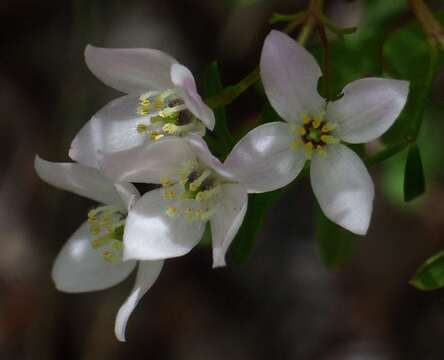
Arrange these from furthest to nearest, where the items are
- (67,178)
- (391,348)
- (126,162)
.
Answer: (391,348) → (67,178) → (126,162)

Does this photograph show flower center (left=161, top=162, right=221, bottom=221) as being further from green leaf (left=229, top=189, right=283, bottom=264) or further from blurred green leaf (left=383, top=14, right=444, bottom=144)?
blurred green leaf (left=383, top=14, right=444, bottom=144)

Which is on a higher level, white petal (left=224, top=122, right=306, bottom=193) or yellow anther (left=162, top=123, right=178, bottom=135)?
yellow anther (left=162, top=123, right=178, bottom=135)

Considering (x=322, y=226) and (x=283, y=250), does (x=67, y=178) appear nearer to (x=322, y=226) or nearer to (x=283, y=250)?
(x=322, y=226)

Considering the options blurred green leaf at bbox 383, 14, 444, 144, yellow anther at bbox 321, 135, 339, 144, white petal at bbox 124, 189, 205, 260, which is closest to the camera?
white petal at bbox 124, 189, 205, 260

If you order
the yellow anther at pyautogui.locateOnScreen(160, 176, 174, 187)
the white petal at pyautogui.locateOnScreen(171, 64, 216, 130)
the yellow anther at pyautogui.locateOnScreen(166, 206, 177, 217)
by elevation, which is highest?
the white petal at pyautogui.locateOnScreen(171, 64, 216, 130)

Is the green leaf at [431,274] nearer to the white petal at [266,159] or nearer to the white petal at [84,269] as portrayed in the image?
the white petal at [266,159]

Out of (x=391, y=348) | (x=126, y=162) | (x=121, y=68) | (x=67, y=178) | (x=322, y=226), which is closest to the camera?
(x=126, y=162)

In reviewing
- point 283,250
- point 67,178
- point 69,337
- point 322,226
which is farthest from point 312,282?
point 67,178

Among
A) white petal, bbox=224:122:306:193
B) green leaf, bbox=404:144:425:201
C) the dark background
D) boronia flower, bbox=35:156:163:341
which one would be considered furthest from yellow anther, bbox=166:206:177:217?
the dark background
